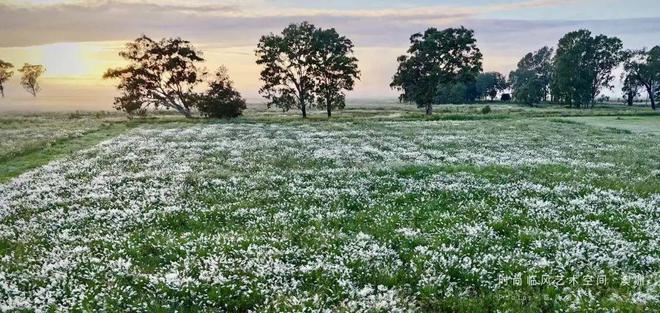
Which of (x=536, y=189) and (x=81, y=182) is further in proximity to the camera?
(x=81, y=182)

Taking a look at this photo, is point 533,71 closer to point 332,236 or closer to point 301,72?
point 301,72

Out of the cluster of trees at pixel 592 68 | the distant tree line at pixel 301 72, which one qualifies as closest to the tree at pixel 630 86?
the cluster of trees at pixel 592 68

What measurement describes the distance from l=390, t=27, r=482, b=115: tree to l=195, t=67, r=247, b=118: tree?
118 ft

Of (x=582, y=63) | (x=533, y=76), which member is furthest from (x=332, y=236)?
(x=533, y=76)

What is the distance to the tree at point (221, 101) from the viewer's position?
81688 mm

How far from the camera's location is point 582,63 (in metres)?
131

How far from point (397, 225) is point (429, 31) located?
8669 centimetres

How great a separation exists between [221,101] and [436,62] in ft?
147

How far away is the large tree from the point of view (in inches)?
5733

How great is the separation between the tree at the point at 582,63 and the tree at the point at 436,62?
157 ft

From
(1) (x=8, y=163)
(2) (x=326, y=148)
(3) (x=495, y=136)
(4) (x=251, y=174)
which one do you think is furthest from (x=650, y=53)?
(1) (x=8, y=163)

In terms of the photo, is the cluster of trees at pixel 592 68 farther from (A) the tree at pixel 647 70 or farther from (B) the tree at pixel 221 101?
(B) the tree at pixel 221 101

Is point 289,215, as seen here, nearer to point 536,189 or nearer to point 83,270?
point 83,270

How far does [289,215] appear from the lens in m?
15.5
